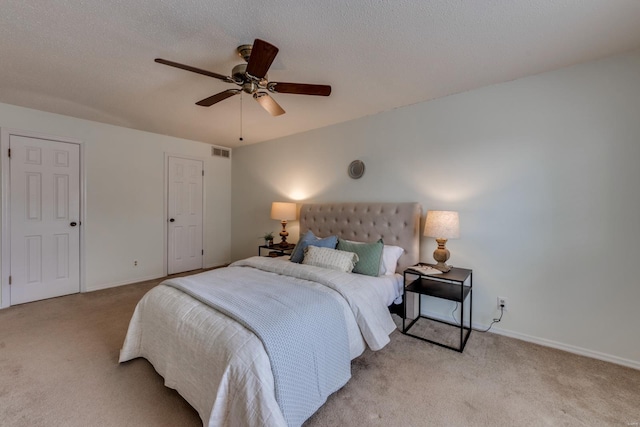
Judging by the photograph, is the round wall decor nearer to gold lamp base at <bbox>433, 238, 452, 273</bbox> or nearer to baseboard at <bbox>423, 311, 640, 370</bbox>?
gold lamp base at <bbox>433, 238, 452, 273</bbox>

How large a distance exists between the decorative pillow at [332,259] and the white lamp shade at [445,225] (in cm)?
80

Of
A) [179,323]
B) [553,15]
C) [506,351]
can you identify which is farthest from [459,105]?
[179,323]

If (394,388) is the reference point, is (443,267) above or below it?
above

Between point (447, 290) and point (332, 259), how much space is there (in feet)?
3.79

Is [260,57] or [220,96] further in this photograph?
[220,96]

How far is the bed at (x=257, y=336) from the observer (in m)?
1.32

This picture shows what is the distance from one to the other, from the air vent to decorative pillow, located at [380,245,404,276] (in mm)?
3774

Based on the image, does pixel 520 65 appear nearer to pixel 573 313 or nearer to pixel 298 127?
pixel 573 313

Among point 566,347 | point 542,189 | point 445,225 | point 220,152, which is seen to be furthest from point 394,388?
point 220,152

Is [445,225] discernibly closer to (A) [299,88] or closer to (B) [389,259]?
(B) [389,259]

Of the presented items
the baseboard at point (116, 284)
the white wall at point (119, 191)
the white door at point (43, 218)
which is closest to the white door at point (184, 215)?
the white wall at point (119, 191)

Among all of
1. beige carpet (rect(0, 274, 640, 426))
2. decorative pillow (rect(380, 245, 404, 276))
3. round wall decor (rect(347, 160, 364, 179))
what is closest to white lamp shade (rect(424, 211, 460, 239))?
decorative pillow (rect(380, 245, 404, 276))

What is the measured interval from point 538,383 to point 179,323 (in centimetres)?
251

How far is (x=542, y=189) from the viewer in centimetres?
238
